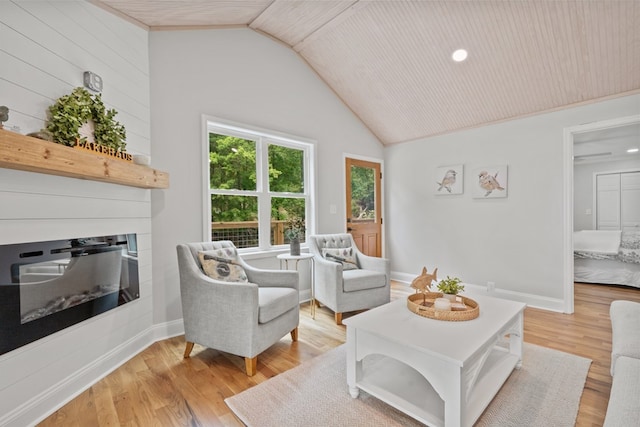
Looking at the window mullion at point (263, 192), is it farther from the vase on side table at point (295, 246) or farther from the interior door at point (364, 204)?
the interior door at point (364, 204)

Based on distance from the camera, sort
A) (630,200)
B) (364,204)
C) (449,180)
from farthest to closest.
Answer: (630,200), (364,204), (449,180)

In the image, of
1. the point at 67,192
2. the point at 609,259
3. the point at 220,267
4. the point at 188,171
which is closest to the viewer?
the point at 67,192

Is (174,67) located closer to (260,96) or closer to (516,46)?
(260,96)

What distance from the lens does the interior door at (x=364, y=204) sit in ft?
14.8

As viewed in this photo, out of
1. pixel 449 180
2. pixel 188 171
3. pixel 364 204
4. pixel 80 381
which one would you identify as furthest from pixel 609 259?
pixel 80 381

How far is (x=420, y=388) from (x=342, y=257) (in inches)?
72.4

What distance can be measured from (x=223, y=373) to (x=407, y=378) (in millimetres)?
1253

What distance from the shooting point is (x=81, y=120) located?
74.5 inches

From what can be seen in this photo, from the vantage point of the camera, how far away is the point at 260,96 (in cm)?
343

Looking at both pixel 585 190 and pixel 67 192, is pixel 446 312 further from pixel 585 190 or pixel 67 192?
pixel 585 190

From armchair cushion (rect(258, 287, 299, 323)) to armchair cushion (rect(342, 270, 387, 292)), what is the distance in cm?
69

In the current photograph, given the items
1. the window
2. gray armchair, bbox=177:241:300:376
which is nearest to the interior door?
the window

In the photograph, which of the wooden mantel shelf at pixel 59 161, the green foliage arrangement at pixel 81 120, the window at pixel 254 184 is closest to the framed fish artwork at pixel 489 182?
the window at pixel 254 184

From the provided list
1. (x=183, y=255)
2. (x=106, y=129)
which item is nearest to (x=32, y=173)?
(x=106, y=129)
